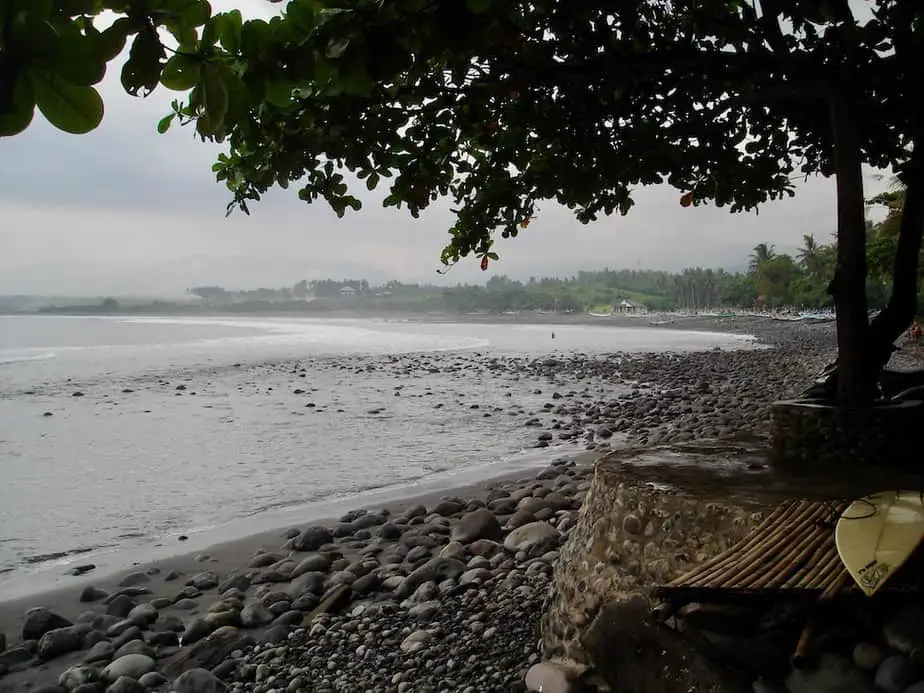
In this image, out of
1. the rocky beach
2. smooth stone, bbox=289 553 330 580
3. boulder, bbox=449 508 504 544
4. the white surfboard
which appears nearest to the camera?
the white surfboard

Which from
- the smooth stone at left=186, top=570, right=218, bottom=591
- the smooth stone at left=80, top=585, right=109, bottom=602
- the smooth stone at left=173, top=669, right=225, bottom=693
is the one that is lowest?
the smooth stone at left=80, top=585, right=109, bottom=602

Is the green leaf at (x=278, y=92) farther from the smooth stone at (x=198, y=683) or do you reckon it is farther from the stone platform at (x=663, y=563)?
the smooth stone at (x=198, y=683)

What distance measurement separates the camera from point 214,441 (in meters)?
14.6

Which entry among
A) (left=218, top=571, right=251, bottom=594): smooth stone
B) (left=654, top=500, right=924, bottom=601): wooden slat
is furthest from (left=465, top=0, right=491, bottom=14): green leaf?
(left=218, top=571, right=251, bottom=594): smooth stone

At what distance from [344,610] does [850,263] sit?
366 cm

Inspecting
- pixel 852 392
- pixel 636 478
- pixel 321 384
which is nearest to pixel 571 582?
pixel 636 478

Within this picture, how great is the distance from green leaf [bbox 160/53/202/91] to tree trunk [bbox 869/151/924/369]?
3185 millimetres

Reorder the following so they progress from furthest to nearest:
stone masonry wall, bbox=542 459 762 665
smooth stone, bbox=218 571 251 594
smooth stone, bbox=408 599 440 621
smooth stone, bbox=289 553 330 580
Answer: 1. smooth stone, bbox=289 553 330 580
2. smooth stone, bbox=218 571 251 594
3. smooth stone, bbox=408 599 440 621
4. stone masonry wall, bbox=542 459 762 665

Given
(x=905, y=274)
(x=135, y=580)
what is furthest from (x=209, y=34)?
(x=135, y=580)

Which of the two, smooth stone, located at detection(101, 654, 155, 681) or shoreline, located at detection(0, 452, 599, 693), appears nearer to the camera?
smooth stone, located at detection(101, 654, 155, 681)

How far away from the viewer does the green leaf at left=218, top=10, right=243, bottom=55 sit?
5.07ft

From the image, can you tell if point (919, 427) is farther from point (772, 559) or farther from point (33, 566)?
point (33, 566)

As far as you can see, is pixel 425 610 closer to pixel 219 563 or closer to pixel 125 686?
pixel 125 686

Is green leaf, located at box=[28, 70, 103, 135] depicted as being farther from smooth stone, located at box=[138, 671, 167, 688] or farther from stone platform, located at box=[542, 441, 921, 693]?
smooth stone, located at box=[138, 671, 167, 688]
